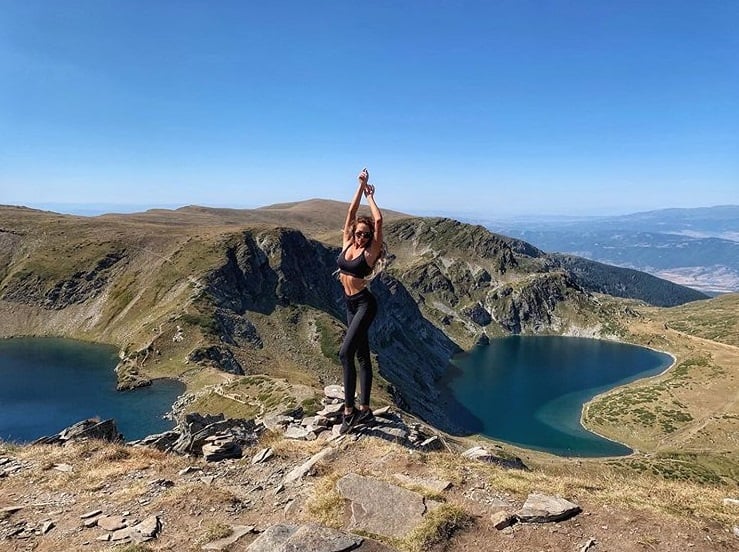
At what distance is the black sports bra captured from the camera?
14359 millimetres

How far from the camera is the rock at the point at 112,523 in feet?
42.2

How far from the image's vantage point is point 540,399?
152m

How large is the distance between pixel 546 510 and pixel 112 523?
439 inches

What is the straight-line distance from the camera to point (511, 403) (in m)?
148

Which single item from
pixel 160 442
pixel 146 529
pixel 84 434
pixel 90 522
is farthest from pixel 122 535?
pixel 84 434

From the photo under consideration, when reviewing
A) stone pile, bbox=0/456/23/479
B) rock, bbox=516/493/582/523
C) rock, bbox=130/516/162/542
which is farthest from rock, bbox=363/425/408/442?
stone pile, bbox=0/456/23/479

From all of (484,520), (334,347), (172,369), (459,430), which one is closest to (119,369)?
(172,369)

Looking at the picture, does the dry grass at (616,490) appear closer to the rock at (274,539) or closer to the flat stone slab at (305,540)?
the flat stone slab at (305,540)

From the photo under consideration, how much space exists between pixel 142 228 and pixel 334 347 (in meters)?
109

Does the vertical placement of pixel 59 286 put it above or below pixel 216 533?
below

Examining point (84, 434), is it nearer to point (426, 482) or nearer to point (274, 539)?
point (274, 539)

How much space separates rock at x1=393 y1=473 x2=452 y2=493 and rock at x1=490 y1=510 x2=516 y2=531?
1.80m

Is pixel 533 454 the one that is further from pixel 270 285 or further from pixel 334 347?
pixel 270 285

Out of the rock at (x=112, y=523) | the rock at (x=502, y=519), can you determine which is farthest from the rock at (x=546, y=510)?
the rock at (x=112, y=523)
